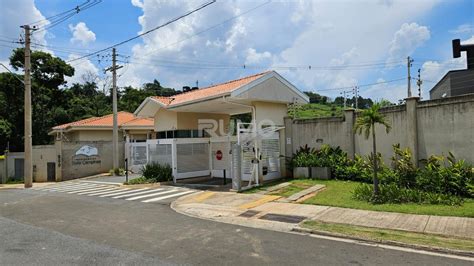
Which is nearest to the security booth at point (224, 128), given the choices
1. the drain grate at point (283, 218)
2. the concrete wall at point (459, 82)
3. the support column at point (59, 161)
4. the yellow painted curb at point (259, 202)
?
the yellow painted curb at point (259, 202)

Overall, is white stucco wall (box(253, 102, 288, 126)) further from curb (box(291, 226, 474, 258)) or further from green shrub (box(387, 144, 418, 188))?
curb (box(291, 226, 474, 258))

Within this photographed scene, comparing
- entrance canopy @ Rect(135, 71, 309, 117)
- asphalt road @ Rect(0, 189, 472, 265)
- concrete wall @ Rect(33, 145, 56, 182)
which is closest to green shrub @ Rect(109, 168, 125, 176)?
concrete wall @ Rect(33, 145, 56, 182)

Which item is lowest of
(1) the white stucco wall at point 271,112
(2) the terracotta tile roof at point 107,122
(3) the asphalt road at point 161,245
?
(3) the asphalt road at point 161,245

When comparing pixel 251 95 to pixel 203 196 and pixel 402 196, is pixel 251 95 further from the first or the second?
pixel 402 196

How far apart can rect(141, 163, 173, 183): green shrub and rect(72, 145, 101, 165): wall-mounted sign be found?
860 cm

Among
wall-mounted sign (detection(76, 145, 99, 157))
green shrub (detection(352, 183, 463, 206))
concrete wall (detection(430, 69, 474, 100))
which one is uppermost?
concrete wall (detection(430, 69, 474, 100))

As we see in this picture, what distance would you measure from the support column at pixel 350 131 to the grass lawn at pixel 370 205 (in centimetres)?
189

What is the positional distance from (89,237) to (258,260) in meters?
4.11

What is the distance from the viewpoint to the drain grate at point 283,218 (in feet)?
29.6

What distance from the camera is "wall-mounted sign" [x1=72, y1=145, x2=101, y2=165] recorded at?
1005 inches

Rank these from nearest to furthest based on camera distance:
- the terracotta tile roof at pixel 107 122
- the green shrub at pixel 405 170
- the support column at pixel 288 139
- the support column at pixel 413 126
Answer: the green shrub at pixel 405 170 → the support column at pixel 413 126 → the support column at pixel 288 139 → the terracotta tile roof at pixel 107 122

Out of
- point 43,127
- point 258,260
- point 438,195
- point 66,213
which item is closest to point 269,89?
point 438,195

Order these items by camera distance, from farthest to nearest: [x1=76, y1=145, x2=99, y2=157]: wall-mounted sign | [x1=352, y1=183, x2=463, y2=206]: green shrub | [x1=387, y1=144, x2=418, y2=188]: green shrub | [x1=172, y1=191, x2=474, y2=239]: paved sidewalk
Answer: [x1=76, y1=145, x2=99, y2=157]: wall-mounted sign → [x1=387, y1=144, x2=418, y2=188]: green shrub → [x1=352, y1=183, x2=463, y2=206]: green shrub → [x1=172, y1=191, x2=474, y2=239]: paved sidewalk

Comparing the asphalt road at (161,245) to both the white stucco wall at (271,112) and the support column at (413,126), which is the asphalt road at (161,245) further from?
the white stucco wall at (271,112)
